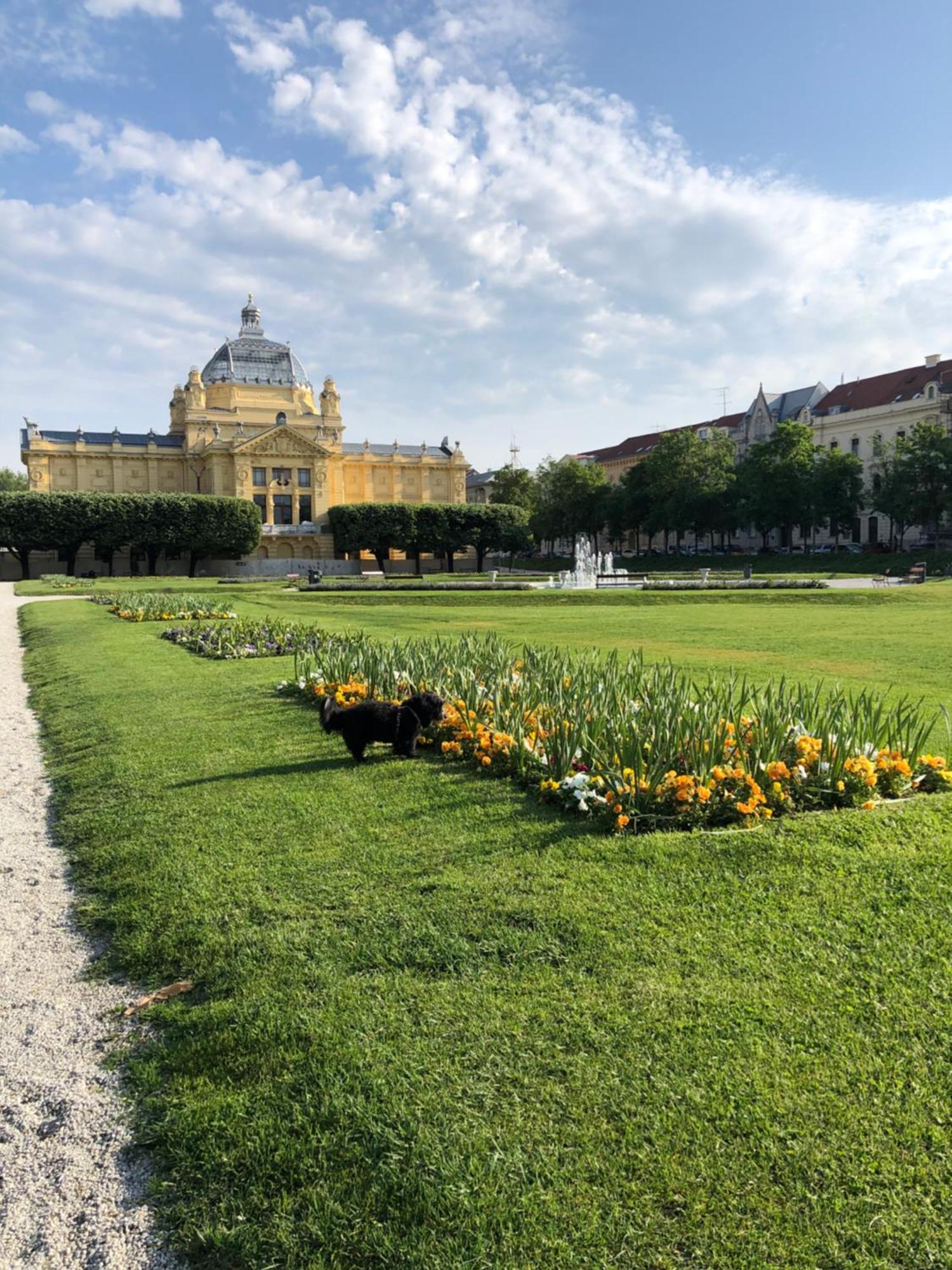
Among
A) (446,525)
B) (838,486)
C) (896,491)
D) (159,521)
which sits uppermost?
(838,486)

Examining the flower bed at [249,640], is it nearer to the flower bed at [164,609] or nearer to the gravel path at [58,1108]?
the flower bed at [164,609]

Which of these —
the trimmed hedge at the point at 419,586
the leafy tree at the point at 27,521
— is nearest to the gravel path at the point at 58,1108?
the trimmed hedge at the point at 419,586

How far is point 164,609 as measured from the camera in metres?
23.9

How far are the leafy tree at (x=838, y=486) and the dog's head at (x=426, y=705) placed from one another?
6263 cm

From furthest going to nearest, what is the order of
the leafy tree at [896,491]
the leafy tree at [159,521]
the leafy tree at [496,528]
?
1. the leafy tree at [496,528]
2. the leafy tree at [159,521]
3. the leafy tree at [896,491]

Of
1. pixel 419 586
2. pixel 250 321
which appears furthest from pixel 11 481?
pixel 419 586

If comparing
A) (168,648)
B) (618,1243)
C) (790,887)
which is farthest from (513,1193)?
(168,648)

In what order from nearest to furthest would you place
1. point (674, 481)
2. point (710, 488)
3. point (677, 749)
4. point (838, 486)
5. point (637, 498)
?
point (677, 749)
point (838, 486)
point (710, 488)
point (674, 481)
point (637, 498)

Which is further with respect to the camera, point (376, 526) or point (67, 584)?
point (376, 526)

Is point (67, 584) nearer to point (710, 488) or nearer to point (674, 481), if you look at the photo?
point (674, 481)

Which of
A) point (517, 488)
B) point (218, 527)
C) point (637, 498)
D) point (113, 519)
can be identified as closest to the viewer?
point (113, 519)

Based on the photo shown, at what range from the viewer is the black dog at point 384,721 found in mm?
7074

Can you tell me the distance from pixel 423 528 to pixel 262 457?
66.9 ft

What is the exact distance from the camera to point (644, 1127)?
2736 mm
